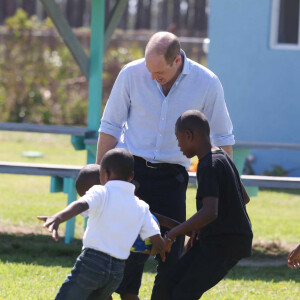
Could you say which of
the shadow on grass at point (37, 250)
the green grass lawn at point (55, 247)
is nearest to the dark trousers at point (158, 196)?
the green grass lawn at point (55, 247)

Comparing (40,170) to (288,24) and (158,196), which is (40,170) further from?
(288,24)

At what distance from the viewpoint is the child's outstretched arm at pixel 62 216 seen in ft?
11.7

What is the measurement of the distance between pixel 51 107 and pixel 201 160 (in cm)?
1455

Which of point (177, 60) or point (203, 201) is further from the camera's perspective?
point (177, 60)

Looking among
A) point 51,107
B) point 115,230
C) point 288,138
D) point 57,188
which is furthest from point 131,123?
point 51,107

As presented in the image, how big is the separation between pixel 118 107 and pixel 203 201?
1.00m

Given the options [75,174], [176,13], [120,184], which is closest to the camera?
[120,184]

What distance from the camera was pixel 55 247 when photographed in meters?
7.45

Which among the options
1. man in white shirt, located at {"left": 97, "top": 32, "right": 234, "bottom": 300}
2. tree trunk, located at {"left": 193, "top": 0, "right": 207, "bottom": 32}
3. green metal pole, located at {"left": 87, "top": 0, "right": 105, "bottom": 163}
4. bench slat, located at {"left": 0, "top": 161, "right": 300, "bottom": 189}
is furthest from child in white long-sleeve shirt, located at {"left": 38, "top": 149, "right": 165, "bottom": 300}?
tree trunk, located at {"left": 193, "top": 0, "right": 207, "bottom": 32}

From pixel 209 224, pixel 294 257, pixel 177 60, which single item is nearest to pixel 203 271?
pixel 209 224

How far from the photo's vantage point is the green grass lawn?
596 cm

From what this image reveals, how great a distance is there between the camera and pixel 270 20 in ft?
41.4

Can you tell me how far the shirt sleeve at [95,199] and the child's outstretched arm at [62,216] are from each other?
4 cm

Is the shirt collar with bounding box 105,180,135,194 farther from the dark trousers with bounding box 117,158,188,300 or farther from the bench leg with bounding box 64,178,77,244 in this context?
the bench leg with bounding box 64,178,77,244
